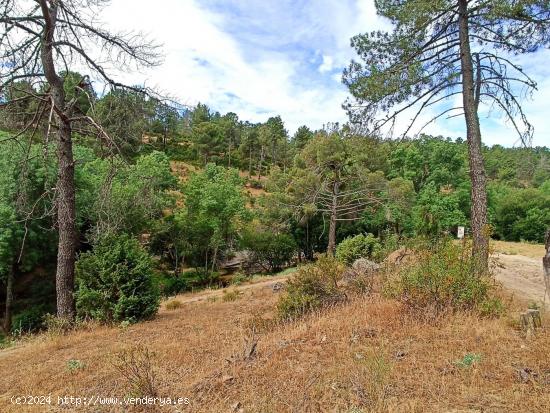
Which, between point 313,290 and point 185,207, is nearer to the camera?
point 313,290

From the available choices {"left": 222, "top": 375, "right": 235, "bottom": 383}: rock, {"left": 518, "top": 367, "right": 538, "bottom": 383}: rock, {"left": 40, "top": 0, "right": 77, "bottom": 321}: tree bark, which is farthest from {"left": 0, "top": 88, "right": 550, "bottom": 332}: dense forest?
{"left": 222, "top": 375, "right": 235, "bottom": 383}: rock

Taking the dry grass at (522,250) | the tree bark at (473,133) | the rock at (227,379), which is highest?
the tree bark at (473,133)

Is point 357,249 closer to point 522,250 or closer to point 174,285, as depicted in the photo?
point 174,285

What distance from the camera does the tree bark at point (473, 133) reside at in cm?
786

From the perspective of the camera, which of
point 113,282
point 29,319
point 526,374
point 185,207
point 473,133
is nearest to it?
point 526,374

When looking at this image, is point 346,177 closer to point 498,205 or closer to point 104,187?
point 104,187

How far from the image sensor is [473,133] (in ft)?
26.1

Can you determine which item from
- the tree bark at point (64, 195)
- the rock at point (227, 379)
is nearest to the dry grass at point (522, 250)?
the rock at point (227, 379)

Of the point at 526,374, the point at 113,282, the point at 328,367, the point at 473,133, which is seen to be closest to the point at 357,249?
the point at 473,133

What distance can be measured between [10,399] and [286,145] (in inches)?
2331

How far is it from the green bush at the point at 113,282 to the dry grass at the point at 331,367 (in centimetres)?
137

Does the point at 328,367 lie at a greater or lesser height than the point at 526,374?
lesser

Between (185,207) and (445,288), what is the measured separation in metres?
22.2

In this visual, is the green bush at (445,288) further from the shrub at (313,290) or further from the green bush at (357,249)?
the green bush at (357,249)
